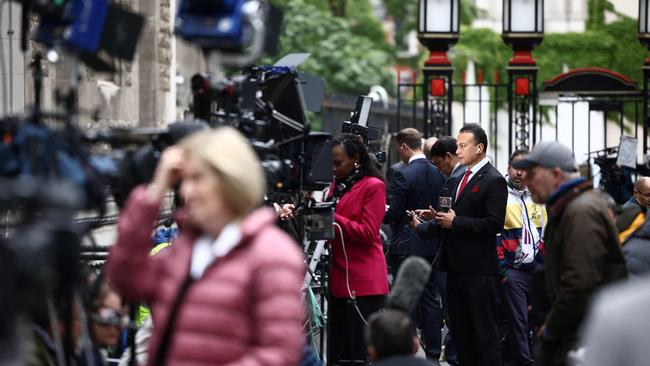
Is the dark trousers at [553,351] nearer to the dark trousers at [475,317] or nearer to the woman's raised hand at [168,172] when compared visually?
the woman's raised hand at [168,172]

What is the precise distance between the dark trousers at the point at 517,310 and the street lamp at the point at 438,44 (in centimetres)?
723

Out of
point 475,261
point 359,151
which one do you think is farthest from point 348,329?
point 359,151

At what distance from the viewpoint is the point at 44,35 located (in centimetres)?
643

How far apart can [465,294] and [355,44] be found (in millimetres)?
42618

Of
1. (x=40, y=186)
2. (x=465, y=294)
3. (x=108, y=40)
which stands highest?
(x=108, y=40)

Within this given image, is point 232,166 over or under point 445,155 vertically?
over

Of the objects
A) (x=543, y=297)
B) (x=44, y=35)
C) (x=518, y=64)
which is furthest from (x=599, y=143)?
(x=44, y=35)

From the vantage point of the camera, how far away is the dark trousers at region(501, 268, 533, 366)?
43.4 feet

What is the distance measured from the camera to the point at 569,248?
8023 millimetres

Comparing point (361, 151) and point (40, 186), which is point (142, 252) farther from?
point (361, 151)

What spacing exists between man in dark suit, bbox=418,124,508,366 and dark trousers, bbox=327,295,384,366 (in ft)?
2.06

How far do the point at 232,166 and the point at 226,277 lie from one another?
0.38 metres

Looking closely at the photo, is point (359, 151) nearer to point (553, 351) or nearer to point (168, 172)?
point (553, 351)

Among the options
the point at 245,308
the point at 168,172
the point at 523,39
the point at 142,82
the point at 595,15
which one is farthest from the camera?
the point at 595,15
